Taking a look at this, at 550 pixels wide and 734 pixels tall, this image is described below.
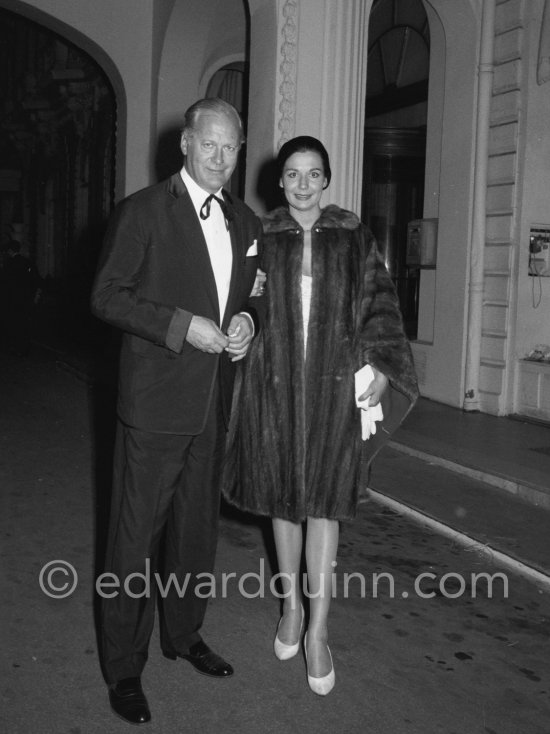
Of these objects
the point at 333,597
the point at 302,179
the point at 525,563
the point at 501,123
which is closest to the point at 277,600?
the point at 333,597

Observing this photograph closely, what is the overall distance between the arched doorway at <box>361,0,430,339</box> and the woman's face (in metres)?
7.53

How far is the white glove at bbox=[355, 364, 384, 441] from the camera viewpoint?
11.0 feet

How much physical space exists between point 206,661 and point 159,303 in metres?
1.41

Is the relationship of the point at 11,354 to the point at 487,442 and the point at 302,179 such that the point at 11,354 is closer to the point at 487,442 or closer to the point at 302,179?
the point at 487,442

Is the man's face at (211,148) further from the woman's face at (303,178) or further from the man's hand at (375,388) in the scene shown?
the man's hand at (375,388)

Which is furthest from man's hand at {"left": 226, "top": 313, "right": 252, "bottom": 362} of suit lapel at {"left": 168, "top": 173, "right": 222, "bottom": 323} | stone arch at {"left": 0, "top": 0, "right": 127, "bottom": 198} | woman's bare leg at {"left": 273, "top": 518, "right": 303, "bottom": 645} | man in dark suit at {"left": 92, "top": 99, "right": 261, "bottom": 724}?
stone arch at {"left": 0, "top": 0, "right": 127, "bottom": 198}

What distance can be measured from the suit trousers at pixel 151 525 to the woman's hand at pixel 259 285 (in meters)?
0.44

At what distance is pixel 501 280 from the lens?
9.20 m

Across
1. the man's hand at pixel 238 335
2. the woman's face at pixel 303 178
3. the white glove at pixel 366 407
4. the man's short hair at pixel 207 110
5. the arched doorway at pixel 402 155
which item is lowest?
the white glove at pixel 366 407

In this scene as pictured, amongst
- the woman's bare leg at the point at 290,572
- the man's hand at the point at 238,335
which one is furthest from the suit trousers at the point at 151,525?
the woman's bare leg at the point at 290,572

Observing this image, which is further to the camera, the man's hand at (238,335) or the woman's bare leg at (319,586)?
the woman's bare leg at (319,586)

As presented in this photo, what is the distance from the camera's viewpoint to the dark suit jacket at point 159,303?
2895 millimetres

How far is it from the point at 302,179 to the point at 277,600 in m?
2.00

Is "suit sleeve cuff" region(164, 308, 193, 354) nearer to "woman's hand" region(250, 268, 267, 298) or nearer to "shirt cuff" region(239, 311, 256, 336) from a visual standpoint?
"shirt cuff" region(239, 311, 256, 336)
